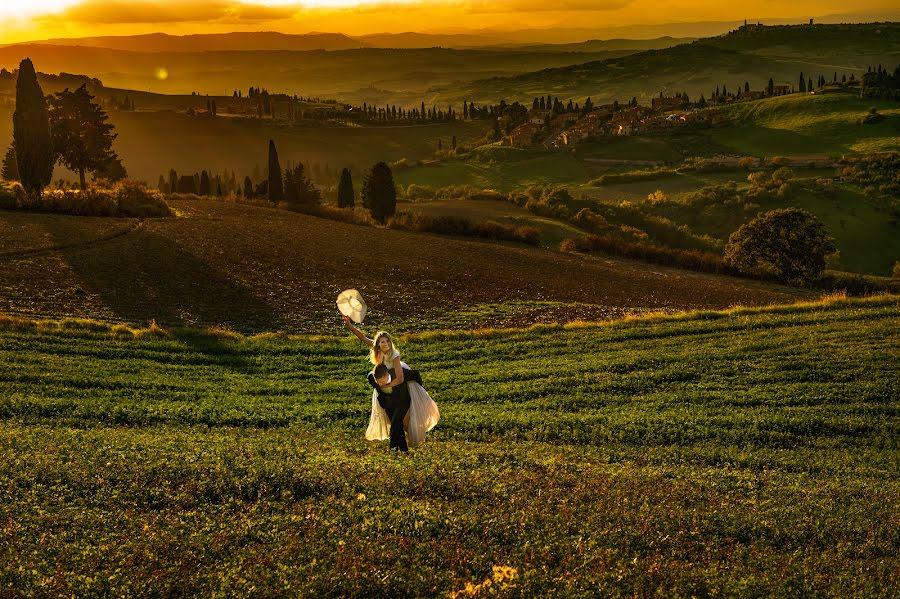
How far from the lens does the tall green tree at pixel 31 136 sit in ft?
227

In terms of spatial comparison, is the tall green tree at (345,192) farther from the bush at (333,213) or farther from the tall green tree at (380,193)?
the bush at (333,213)

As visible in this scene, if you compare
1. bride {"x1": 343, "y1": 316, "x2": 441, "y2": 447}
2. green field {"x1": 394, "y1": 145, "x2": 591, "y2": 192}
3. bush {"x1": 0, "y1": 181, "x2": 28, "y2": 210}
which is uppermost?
green field {"x1": 394, "y1": 145, "x2": 591, "y2": 192}

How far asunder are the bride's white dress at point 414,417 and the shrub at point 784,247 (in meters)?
61.2

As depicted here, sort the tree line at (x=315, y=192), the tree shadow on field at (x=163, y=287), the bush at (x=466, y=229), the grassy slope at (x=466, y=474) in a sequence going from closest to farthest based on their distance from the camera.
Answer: the grassy slope at (x=466, y=474)
the tree shadow on field at (x=163, y=287)
the bush at (x=466, y=229)
the tree line at (x=315, y=192)

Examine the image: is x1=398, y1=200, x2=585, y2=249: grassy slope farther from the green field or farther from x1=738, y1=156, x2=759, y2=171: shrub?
x1=738, y1=156, x2=759, y2=171: shrub

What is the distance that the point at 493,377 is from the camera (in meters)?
29.3

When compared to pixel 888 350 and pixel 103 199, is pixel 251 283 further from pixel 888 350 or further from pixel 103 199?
pixel 888 350

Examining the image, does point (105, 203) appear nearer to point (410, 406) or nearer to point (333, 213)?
point (333, 213)

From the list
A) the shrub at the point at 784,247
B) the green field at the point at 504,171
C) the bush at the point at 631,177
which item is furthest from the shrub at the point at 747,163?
the shrub at the point at 784,247

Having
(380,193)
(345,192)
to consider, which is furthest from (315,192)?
(380,193)

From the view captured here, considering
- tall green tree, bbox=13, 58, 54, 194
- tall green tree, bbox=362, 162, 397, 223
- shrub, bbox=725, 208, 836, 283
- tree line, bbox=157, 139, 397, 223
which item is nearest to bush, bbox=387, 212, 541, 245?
tall green tree, bbox=362, 162, 397, 223

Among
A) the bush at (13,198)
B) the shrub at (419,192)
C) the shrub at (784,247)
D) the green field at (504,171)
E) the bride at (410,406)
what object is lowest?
the shrub at (784,247)

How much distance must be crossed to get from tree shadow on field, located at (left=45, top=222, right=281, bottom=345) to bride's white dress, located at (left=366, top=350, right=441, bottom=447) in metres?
19.4

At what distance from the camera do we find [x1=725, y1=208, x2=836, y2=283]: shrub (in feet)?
233
